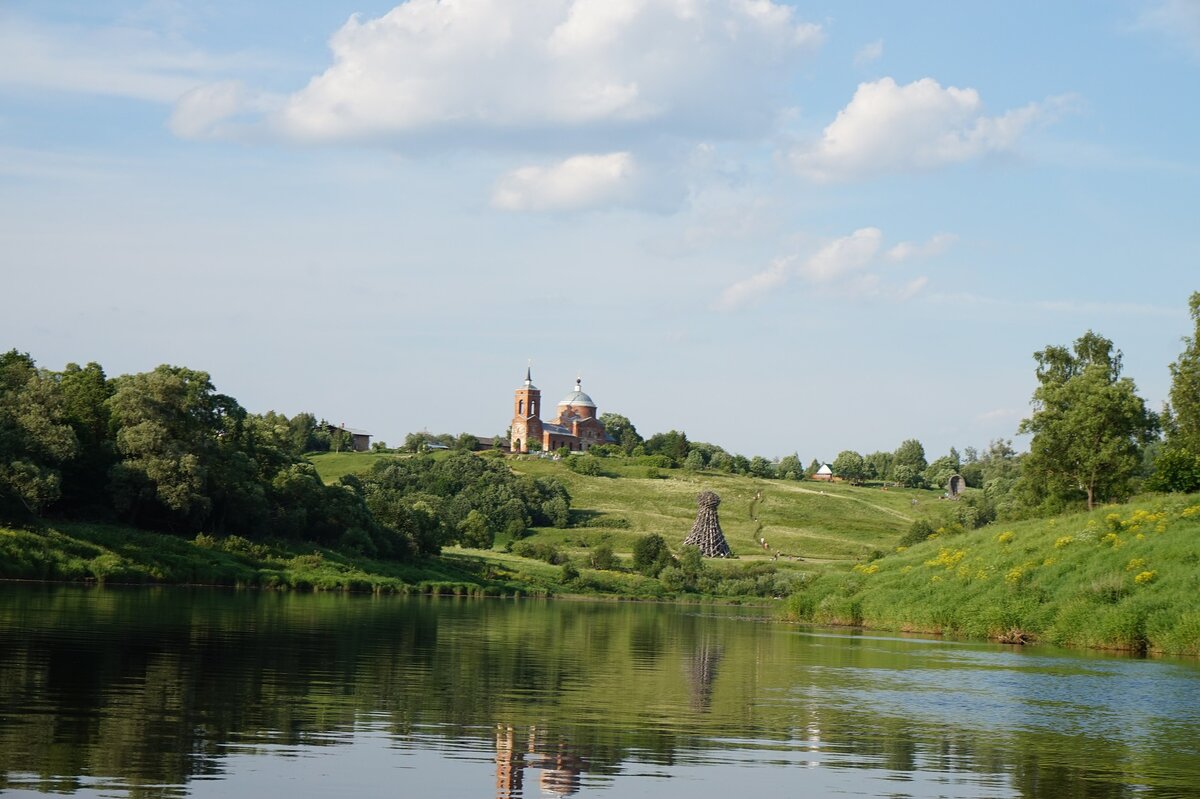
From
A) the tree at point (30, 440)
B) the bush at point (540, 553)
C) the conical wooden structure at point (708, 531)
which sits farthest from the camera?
the conical wooden structure at point (708, 531)

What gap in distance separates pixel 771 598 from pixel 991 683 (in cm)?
9142

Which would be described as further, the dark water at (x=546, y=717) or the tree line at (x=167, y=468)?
the tree line at (x=167, y=468)

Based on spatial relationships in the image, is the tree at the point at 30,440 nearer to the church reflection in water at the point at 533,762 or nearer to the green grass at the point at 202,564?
→ the green grass at the point at 202,564

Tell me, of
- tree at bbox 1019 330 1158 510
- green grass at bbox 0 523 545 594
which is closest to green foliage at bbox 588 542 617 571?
green grass at bbox 0 523 545 594

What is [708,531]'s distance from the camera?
152 m

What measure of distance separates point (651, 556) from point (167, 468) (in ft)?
209

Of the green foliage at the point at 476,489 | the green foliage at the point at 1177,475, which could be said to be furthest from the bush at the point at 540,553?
the green foliage at the point at 1177,475

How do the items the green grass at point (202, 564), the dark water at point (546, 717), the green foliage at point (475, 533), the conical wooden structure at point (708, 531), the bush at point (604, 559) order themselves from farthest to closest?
the conical wooden structure at point (708, 531)
the green foliage at point (475, 533)
the bush at point (604, 559)
the green grass at point (202, 564)
the dark water at point (546, 717)

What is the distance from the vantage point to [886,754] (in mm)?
20656

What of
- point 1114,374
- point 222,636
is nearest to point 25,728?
point 222,636

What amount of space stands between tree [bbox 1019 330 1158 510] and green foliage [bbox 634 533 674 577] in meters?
56.5

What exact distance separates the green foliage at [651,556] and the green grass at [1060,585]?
6071 cm

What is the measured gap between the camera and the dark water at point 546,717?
16.8 metres

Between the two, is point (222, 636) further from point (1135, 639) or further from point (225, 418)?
point (225, 418)
